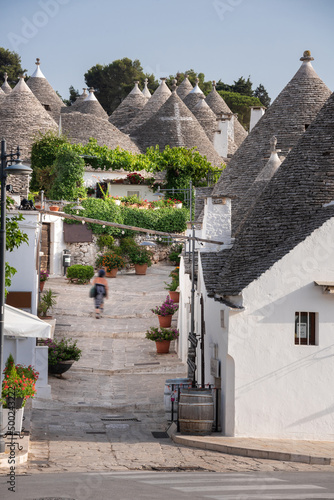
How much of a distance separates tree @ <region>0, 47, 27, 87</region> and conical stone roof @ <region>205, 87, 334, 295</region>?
7667cm

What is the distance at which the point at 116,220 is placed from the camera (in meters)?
42.1

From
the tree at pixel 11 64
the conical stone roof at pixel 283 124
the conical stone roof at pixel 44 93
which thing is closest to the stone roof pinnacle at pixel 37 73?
the conical stone roof at pixel 44 93

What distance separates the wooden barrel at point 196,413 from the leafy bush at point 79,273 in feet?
68.3

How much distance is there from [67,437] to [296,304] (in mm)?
5348

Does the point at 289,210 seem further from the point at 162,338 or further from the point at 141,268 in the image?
the point at 141,268

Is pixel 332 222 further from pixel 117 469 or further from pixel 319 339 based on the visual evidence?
pixel 117 469

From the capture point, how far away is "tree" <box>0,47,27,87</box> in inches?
3617

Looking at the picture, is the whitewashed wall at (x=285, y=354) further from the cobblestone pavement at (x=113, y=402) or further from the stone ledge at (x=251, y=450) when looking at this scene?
the cobblestone pavement at (x=113, y=402)

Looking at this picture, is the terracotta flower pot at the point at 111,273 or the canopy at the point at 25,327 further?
the terracotta flower pot at the point at 111,273

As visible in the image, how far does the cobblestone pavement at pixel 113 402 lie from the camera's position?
14258 millimetres

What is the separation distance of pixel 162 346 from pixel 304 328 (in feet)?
35.8

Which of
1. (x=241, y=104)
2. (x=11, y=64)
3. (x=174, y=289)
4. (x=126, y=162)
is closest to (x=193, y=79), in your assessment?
(x=241, y=104)

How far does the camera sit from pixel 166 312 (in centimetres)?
2969

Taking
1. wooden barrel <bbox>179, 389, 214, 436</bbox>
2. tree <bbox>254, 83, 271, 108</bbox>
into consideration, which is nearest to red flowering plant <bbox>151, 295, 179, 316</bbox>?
wooden barrel <bbox>179, 389, 214, 436</bbox>
